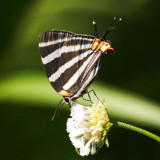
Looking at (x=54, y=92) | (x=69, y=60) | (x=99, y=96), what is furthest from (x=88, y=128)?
A: (x=54, y=92)

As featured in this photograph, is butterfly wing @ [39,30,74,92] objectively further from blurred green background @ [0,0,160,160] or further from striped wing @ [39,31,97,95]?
blurred green background @ [0,0,160,160]

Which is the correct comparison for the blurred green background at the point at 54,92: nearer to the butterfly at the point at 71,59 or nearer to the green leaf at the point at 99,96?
the green leaf at the point at 99,96

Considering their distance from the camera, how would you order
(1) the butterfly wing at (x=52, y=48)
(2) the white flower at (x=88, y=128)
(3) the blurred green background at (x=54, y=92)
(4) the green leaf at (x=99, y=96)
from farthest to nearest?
(3) the blurred green background at (x=54, y=92), (4) the green leaf at (x=99, y=96), (1) the butterfly wing at (x=52, y=48), (2) the white flower at (x=88, y=128)

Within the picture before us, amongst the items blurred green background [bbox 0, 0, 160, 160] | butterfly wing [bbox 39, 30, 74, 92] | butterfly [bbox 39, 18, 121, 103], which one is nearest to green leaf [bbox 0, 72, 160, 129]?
blurred green background [bbox 0, 0, 160, 160]

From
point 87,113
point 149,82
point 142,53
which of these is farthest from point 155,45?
point 87,113

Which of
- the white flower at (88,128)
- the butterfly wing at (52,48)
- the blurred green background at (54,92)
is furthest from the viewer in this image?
the blurred green background at (54,92)

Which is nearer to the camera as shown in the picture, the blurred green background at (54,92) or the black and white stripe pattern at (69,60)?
the black and white stripe pattern at (69,60)

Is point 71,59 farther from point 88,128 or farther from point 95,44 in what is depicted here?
point 88,128

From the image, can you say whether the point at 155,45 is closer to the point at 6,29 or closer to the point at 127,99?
the point at 127,99

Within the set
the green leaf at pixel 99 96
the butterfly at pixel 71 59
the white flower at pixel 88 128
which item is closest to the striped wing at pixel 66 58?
the butterfly at pixel 71 59
